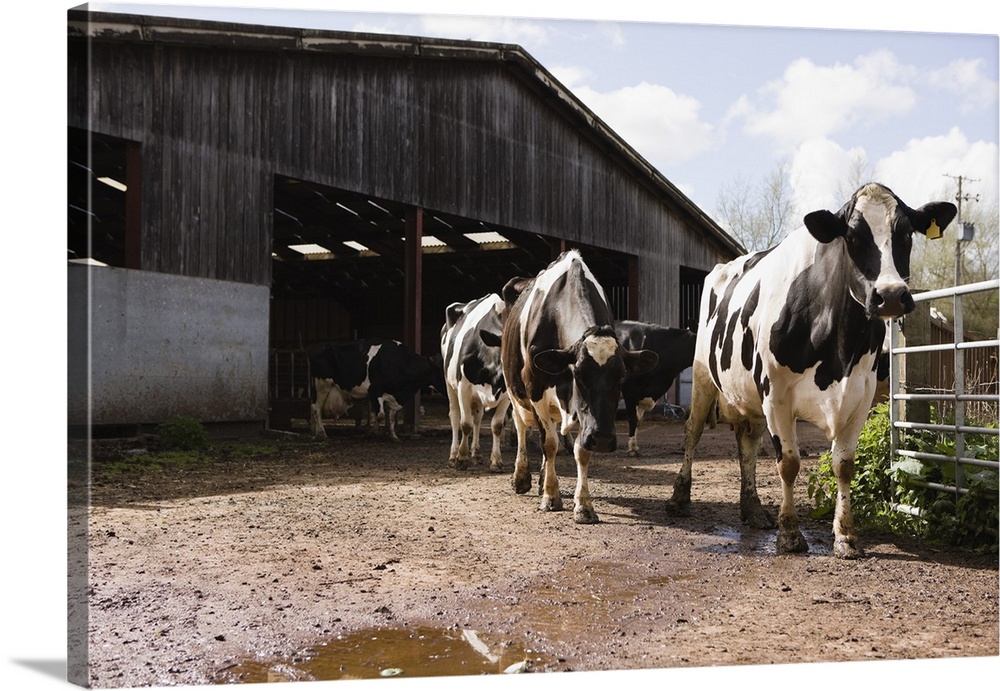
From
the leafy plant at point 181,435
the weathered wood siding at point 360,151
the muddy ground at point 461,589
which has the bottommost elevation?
the muddy ground at point 461,589

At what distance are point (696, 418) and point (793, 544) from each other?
1.65m

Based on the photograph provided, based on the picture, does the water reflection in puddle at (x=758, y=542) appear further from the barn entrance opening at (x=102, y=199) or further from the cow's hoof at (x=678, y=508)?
the barn entrance opening at (x=102, y=199)

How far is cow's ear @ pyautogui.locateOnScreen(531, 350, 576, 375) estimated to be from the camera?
535cm

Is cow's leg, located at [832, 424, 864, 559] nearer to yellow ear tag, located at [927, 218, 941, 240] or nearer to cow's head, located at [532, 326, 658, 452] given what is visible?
yellow ear tag, located at [927, 218, 941, 240]

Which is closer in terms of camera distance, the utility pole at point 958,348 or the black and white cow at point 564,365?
the utility pole at point 958,348

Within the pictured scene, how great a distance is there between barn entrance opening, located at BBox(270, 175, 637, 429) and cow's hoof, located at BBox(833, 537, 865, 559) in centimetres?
319

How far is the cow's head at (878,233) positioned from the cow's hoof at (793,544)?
3.90ft

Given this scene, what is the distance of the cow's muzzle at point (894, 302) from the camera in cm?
398

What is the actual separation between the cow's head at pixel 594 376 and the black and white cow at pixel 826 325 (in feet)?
2.26

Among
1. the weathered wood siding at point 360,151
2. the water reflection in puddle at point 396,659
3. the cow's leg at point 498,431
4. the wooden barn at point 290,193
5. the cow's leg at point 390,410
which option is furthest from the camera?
the cow's leg at point 390,410

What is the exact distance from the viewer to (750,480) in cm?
553

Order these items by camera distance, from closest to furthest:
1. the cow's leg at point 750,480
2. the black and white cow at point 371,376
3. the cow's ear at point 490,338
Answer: the cow's leg at point 750,480
the cow's ear at point 490,338
the black and white cow at point 371,376

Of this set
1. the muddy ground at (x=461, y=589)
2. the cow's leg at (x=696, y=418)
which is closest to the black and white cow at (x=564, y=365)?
the muddy ground at (x=461, y=589)

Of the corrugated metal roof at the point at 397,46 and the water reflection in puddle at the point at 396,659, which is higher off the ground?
the corrugated metal roof at the point at 397,46
